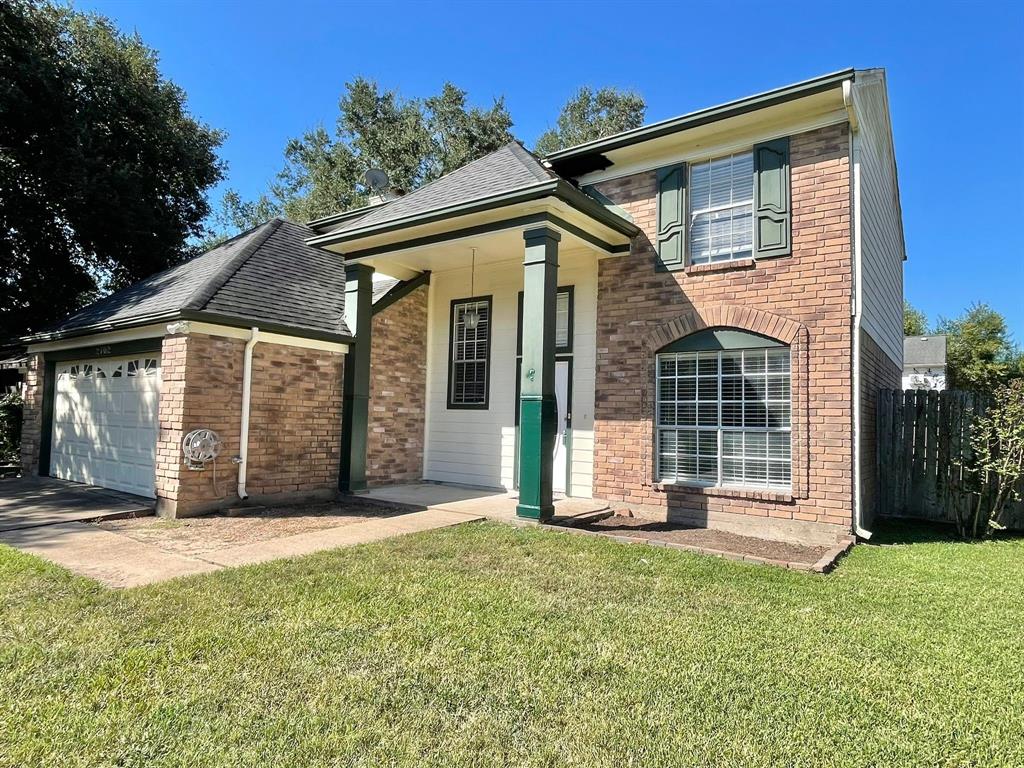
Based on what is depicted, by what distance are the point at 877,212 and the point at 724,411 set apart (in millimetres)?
4227

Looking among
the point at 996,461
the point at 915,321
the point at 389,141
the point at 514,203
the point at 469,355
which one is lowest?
the point at 996,461

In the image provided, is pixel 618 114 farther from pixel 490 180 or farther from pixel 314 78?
pixel 490 180

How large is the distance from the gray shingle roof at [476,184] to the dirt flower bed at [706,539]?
450 centimetres

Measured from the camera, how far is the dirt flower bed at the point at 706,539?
6020 millimetres

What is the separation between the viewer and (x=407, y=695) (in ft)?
9.38

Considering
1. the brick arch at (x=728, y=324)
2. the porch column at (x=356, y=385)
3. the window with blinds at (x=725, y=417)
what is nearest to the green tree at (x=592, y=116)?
the porch column at (x=356, y=385)

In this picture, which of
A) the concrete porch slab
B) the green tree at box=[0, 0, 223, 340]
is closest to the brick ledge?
the concrete porch slab

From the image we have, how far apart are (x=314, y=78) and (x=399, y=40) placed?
8.69 meters

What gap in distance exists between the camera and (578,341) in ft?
29.7

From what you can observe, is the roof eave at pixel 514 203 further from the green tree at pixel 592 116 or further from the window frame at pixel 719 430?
the green tree at pixel 592 116

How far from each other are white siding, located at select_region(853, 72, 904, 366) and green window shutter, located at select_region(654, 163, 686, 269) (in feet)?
6.92

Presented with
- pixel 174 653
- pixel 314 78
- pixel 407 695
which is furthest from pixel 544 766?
pixel 314 78

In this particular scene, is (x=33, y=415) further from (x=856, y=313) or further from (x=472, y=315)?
(x=856, y=313)

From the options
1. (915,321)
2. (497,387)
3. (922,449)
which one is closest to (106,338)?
(497,387)
